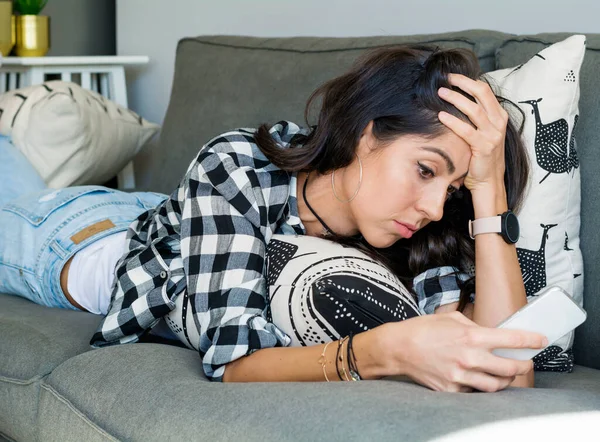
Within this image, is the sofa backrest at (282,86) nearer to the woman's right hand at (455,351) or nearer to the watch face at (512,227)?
the watch face at (512,227)

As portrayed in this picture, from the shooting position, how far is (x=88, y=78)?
3.16 m

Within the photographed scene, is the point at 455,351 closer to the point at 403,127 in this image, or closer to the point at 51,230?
the point at 403,127

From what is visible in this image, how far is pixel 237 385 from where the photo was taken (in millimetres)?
1156

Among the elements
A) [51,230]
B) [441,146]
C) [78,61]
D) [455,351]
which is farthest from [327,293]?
[78,61]

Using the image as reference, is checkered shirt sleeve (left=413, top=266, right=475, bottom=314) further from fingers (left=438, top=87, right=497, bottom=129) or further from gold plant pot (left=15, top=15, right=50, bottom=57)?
gold plant pot (left=15, top=15, right=50, bottom=57)

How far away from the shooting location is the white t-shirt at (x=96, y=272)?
68.1 inches

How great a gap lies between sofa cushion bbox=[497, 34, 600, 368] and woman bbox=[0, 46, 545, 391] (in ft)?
0.42

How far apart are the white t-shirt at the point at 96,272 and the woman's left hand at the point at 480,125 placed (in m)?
0.73

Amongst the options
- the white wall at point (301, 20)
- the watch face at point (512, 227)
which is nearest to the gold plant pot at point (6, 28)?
the white wall at point (301, 20)

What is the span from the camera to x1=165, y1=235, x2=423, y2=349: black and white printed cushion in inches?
48.4

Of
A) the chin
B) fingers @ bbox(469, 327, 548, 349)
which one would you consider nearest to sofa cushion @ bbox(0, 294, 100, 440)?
the chin

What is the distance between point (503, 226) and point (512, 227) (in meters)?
0.02

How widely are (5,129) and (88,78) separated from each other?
0.80m

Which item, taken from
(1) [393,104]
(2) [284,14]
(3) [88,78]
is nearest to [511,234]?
(1) [393,104]
